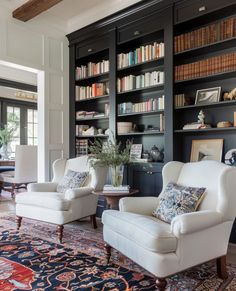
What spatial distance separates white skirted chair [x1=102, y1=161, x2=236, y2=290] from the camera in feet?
6.20

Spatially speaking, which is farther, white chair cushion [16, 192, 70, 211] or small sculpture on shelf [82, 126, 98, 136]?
small sculpture on shelf [82, 126, 98, 136]

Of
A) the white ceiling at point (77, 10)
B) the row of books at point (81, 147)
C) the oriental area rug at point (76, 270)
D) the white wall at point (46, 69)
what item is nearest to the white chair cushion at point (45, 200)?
the oriental area rug at point (76, 270)

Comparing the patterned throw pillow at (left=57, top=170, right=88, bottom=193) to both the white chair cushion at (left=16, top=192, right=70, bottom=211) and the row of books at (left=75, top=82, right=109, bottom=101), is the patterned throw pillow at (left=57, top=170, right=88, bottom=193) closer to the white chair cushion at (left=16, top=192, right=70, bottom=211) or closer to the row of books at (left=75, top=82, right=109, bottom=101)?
the white chair cushion at (left=16, top=192, right=70, bottom=211)

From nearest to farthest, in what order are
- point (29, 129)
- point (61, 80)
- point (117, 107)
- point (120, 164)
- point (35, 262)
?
point (35, 262), point (120, 164), point (117, 107), point (61, 80), point (29, 129)

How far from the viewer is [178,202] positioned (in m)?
2.34

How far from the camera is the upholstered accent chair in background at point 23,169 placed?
574 centimetres

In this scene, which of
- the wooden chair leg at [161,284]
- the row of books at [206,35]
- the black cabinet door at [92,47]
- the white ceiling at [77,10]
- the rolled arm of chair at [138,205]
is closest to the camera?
the wooden chair leg at [161,284]

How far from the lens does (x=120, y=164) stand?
3.13 meters

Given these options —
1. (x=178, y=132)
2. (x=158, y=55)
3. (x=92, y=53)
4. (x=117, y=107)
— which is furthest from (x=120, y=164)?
(x=92, y=53)

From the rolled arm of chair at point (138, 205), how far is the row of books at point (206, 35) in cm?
195

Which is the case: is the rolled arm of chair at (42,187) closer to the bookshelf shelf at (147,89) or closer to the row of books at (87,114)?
the row of books at (87,114)

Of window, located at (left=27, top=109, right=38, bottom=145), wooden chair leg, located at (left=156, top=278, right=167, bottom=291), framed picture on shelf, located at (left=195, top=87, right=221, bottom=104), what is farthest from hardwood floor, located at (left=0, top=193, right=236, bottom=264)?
window, located at (left=27, top=109, right=38, bottom=145)

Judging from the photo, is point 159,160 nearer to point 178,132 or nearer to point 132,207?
point 178,132

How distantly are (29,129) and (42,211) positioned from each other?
584cm
